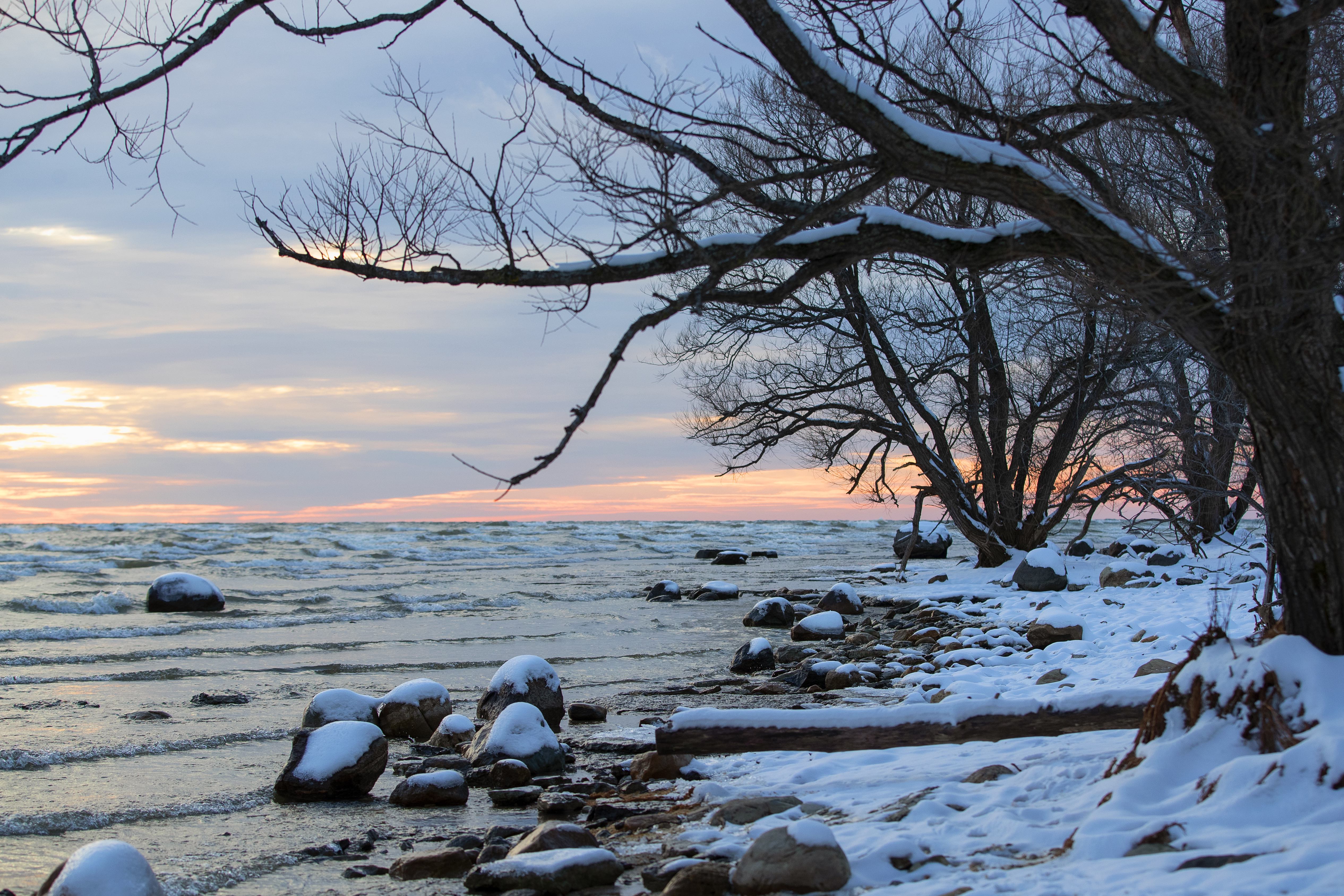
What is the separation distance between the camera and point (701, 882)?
3.67m

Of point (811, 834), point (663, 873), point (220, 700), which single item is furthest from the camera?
point (220, 700)

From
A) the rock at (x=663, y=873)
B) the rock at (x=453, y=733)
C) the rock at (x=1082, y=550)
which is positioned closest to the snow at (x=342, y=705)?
the rock at (x=453, y=733)

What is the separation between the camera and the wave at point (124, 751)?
5.99 m

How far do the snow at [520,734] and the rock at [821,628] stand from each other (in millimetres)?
5655

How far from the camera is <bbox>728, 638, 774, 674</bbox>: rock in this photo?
9.15 metres

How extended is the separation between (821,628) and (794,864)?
7.85m

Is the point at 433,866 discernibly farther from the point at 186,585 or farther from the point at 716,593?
the point at 716,593

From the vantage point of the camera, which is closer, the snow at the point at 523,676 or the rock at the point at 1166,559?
the snow at the point at 523,676

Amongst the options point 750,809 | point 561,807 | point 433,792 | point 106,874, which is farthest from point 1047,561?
point 106,874

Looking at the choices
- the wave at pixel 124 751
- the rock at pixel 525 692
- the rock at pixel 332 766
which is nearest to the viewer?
the rock at pixel 332 766

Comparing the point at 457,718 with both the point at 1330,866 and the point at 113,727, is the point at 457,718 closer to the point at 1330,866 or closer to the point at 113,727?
the point at 113,727

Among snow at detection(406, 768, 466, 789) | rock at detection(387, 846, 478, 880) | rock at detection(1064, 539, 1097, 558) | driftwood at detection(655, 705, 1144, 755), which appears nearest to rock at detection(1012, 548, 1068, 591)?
rock at detection(1064, 539, 1097, 558)

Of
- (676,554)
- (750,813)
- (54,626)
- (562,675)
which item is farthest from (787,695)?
(676,554)

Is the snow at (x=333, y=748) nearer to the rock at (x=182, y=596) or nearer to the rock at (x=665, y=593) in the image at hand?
the rock at (x=182, y=596)
